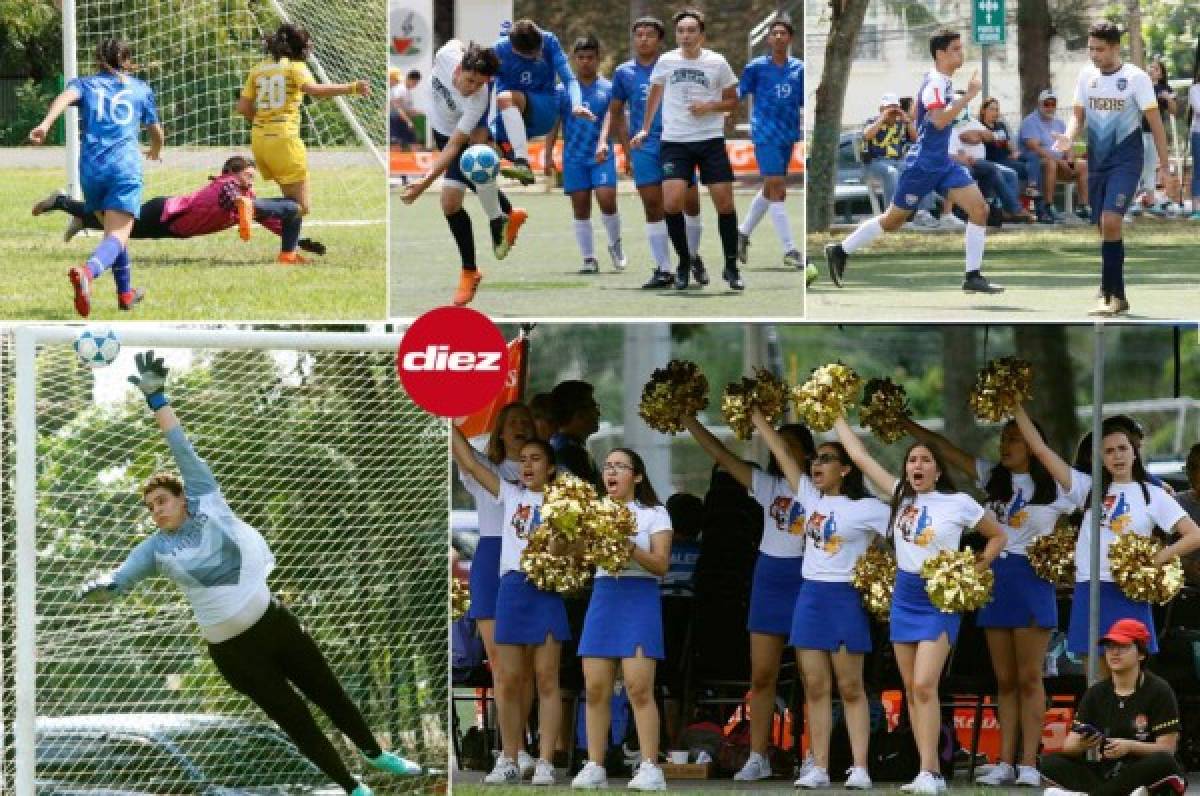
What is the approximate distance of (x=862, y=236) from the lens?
9.48 m

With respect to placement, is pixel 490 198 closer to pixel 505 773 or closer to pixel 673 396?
pixel 673 396

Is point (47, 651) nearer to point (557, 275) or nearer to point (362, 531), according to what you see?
point (362, 531)

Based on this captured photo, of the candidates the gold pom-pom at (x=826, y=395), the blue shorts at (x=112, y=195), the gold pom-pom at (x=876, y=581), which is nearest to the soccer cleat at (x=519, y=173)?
the gold pom-pom at (x=826, y=395)

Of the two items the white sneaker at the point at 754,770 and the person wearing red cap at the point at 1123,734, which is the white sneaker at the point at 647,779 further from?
the person wearing red cap at the point at 1123,734

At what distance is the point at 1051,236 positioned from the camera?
952cm

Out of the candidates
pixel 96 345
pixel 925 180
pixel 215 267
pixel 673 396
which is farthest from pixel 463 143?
pixel 925 180

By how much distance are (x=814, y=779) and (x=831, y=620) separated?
0.61 meters

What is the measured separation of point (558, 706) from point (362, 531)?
1249 millimetres

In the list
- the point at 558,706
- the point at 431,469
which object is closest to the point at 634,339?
the point at 431,469

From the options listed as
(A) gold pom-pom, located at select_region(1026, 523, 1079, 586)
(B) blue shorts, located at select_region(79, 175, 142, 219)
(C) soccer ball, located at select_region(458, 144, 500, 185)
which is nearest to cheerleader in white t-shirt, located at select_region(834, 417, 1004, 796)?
(A) gold pom-pom, located at select_region(1026, 523, 1079, 586)

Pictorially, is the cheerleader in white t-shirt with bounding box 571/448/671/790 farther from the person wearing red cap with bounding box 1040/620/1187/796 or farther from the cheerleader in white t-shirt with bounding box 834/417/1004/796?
the person wearing red cap with bounding box 1040/620/1187/796

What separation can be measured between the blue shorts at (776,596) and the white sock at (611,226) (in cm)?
143

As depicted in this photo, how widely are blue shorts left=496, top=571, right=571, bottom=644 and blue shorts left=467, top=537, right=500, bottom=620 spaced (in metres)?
0.29

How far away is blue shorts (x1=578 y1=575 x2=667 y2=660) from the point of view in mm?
9641
